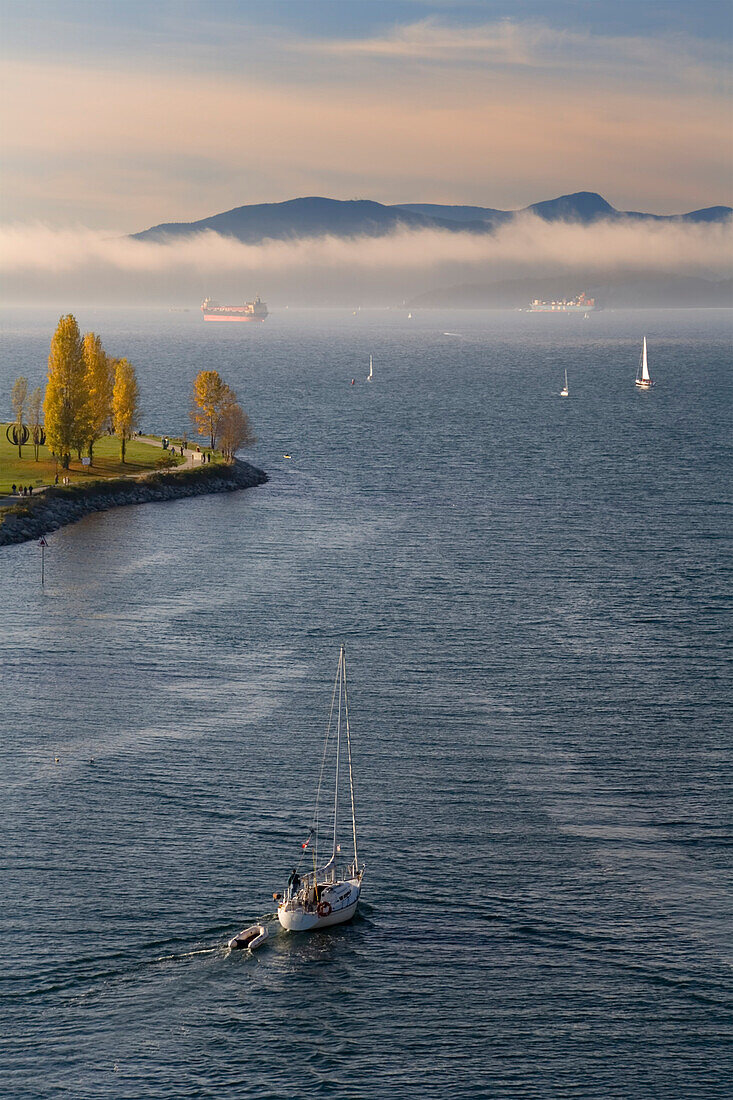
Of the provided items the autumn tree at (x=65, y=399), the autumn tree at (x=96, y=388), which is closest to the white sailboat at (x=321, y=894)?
the autumn tree at (x=65, y=399)

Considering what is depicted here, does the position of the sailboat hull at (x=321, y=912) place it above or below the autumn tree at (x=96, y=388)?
below

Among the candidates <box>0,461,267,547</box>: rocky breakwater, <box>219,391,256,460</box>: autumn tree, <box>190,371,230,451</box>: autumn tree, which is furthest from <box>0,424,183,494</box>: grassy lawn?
<box>190,371,230,451</box>: autumn tree

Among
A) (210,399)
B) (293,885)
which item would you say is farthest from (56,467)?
(293,885)

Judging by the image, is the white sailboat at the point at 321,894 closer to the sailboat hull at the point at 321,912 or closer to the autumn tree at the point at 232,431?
the sailboat hull at the point at 321,912

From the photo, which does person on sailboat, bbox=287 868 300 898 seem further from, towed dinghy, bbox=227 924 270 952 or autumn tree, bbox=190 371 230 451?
autumn tree, bbox=190 371 230 451

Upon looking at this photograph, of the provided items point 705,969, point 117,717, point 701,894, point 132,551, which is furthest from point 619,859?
point 132,551

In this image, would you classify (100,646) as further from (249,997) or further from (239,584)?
(249,997)

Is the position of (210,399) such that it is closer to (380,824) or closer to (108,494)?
(108,494)
